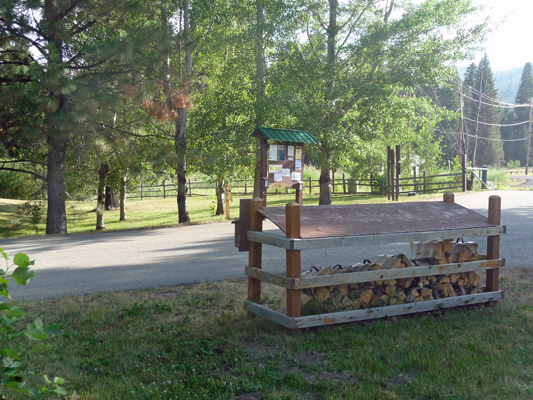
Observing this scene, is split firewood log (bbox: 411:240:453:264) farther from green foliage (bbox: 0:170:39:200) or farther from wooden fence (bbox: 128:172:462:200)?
green foliage (bbox: 0:170:39:200)

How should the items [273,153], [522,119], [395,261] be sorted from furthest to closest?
[522,119]
[273,153]
[395,261]

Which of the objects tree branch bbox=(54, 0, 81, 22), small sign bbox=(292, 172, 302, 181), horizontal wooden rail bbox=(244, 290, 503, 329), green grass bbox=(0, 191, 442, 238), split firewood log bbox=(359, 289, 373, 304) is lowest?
green grass bbox=(0, 191, 442, 238)

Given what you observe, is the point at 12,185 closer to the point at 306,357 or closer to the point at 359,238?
the point at 359,238

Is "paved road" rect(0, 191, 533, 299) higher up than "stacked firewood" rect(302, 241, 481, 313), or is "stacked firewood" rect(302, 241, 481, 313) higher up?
"stacked firewood" rect(302, 241, 481, 313)

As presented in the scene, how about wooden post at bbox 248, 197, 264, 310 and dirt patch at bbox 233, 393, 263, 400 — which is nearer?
dirt patch at bbox 233, 393, 263, 400

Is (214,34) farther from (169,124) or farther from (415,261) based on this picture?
(415,261)

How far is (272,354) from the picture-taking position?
13.7ft

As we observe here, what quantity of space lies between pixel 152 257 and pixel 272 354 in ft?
18.3

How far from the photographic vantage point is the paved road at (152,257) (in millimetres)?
7051

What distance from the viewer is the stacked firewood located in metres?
5.15

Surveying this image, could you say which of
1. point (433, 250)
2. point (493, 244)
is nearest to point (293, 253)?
point (433, 250)

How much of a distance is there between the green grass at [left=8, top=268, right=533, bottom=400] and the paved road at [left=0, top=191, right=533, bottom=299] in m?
1.36

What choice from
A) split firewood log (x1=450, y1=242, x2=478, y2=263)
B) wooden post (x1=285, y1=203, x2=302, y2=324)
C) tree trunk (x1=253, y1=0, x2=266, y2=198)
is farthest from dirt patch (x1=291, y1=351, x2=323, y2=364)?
tree trunk (x1=253, y1=0, x2=266, y2=198)

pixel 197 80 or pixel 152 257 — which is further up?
pixel 197 80
